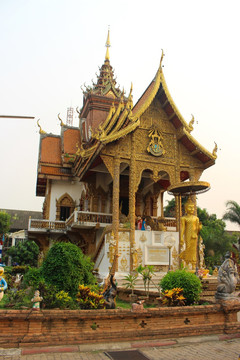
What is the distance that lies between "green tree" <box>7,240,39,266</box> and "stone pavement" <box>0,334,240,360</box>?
49.3 feet

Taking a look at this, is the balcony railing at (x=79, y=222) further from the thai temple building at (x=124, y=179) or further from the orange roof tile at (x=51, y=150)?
the orange roof tile at (x=51, y=150)

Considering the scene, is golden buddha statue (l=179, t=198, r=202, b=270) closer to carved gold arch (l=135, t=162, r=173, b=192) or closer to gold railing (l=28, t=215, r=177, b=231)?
carved gold arch (l=135, t=162, r=173, b=192)

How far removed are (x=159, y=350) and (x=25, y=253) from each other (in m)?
15.5

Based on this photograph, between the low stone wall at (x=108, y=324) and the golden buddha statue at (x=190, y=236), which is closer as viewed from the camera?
the low stone wall at (x=108, y=324)

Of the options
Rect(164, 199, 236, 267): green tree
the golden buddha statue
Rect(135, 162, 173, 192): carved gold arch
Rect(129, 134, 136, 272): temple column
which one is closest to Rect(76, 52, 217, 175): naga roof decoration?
Rect(129, 134, 136, 272): temple column

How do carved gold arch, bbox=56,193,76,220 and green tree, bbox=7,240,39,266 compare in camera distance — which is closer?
carved gold arch, bbox=56,193,76,220

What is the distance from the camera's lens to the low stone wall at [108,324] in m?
5.43

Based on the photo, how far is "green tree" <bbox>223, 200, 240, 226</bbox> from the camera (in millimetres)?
27547

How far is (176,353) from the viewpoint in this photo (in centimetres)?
561

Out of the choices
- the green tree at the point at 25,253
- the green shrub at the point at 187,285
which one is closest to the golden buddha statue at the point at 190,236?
the green shrub at the point at 187,285

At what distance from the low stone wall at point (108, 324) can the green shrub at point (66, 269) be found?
1761mm

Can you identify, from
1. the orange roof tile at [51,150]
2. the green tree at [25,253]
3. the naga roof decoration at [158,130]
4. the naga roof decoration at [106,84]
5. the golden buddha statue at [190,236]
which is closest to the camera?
the golden buddha statue at [190,236]

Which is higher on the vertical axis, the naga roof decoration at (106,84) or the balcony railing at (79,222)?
the naga roof decoration at (106,84)

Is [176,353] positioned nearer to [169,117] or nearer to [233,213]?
[169,117]
